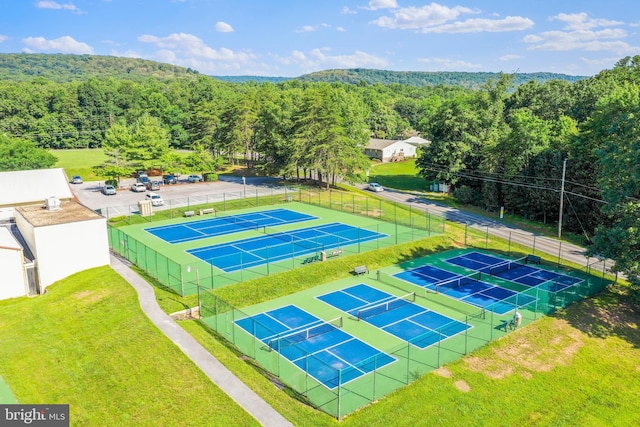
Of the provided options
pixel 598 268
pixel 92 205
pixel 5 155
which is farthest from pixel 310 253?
pixel 5 155

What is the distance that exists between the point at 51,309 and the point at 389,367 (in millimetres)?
17370

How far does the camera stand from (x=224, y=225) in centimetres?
4172

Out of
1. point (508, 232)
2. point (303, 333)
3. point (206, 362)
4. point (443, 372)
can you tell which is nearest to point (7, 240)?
point (206, 362)

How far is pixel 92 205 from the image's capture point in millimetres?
46969

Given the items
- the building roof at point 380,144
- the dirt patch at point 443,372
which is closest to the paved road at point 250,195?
the dirt patch at point 443,372

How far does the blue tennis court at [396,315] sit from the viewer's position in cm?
2289

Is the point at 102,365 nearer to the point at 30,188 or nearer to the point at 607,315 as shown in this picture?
the point at 607,315

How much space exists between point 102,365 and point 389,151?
7494 cm

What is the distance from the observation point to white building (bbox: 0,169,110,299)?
26.3 meters

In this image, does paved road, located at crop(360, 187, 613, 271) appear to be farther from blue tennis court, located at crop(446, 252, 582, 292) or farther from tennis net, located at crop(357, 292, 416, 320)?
tennis net, located at crop(357, 292, 416, 320)

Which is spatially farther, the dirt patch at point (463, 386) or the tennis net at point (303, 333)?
the tennis net at point (303, 333)

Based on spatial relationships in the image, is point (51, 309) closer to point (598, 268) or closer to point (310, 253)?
point (310, 253)

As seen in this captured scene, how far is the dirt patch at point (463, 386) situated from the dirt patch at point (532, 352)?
122 centimetres

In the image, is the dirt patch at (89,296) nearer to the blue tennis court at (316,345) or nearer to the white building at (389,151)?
the blue tennis court at (316,345)
